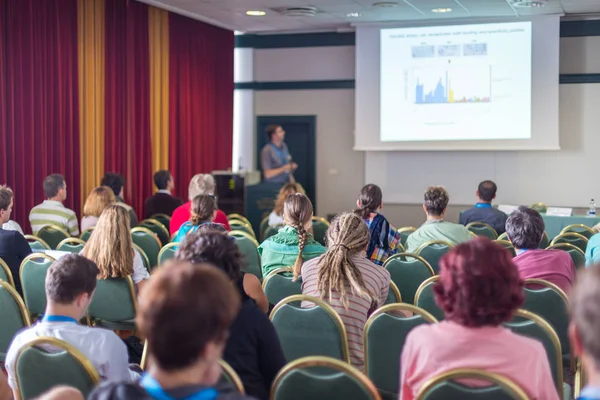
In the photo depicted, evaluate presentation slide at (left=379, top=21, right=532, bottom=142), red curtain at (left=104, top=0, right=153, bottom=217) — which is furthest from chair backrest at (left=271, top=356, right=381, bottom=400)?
presentation slide at (left=379, top=21, right=532, bottom=142)

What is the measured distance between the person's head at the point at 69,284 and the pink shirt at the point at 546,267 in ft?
7.51

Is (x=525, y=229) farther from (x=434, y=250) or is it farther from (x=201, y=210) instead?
(x=201, y=210)

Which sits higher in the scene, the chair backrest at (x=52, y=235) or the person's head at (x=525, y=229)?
the person's head at (x=525, y=229)

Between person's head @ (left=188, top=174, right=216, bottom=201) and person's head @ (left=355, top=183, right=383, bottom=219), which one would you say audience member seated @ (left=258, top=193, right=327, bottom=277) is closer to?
person's head @ (left=355, top=183, right=383, bottom=219)

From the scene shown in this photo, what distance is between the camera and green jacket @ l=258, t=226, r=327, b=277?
4.59m

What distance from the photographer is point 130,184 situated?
10094 mm

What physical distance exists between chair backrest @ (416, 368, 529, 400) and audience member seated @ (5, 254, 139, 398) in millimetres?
1153

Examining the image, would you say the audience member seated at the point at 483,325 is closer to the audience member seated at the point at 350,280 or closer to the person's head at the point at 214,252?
the person's head at the point at 214,252

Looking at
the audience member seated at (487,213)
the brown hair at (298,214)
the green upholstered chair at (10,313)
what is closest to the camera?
the green upholstered chair at (10,313)

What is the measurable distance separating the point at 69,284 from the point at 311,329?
1104mm

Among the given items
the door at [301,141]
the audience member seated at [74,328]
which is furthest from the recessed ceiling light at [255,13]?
the audience member seated at [74,328]

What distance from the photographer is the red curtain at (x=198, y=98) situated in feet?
35.9

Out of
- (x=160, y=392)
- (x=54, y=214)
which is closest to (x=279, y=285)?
(x=160, y=392)

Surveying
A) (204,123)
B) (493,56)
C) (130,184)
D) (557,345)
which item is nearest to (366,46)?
(493,56)
